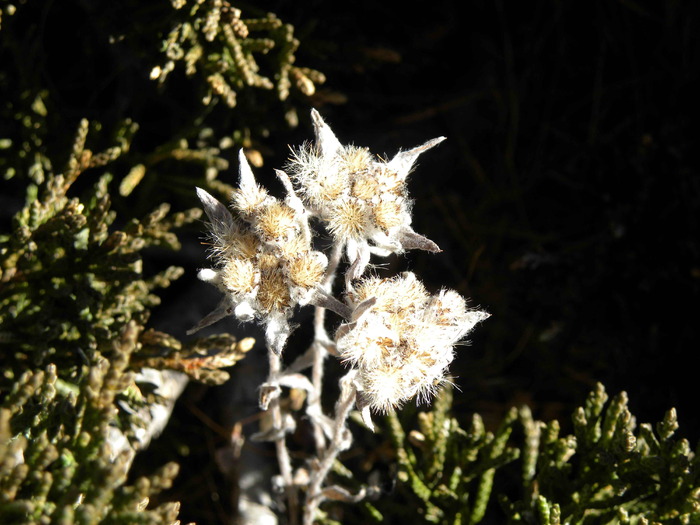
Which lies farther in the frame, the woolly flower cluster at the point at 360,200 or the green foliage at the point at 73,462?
the woolly flower cluster at the point at 360,200

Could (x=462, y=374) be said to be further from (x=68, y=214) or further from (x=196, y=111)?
(x=68, y=214)

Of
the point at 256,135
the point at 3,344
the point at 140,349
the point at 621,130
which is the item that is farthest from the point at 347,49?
the point at 3,344

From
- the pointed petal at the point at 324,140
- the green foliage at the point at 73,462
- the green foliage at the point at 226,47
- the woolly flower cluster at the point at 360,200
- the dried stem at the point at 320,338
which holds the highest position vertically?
the green foliage at the point at 226,47

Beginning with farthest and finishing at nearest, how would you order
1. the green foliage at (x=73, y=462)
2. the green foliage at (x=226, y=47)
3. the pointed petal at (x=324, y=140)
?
the green foliage at (x=226, y=47)
the pointed petal at (x=324, y=140)
the green foliage at (x=73, y=462)

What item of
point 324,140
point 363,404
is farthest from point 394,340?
point 324,140

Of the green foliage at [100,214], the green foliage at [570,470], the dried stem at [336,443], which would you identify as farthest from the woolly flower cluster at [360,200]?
the green foliage at [570,470]

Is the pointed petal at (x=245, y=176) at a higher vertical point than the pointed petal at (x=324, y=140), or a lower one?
lower

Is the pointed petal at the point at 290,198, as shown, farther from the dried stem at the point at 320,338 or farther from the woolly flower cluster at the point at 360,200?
the dried stem at the point at 320,338

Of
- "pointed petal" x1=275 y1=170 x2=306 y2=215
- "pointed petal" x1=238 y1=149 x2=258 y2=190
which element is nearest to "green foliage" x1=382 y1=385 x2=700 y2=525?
"pointed petal" x1=275 y1=170 x2=306 y2=215
